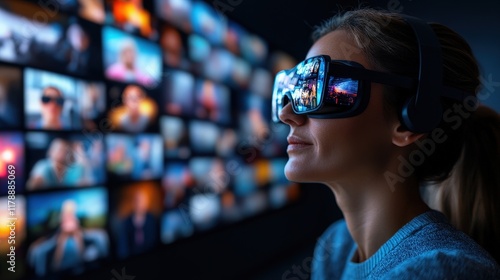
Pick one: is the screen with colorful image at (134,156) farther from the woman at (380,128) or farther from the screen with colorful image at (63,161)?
the woman at (380,128)

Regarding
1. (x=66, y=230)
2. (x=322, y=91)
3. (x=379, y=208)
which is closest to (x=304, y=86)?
(x=322, y=91)

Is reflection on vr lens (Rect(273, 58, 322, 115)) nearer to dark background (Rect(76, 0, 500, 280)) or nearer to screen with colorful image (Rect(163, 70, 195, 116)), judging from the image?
screen with colorful image (Rect(163, 70, 195, 116))

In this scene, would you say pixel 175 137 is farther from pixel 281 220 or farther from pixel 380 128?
pixel 281 220

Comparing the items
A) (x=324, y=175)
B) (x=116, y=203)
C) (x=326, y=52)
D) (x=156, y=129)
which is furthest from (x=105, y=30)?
(x=324, y=175)

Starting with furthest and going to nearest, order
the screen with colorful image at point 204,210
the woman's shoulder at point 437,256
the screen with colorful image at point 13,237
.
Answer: the screen with colorful image at point 204,210, the screen with colorful image at point 13,237, the woman's shoulder at point 437,256

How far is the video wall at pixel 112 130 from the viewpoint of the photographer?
1433 millimetres

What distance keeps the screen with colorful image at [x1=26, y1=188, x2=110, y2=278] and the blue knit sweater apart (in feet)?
3.32

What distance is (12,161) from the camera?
4.58ft

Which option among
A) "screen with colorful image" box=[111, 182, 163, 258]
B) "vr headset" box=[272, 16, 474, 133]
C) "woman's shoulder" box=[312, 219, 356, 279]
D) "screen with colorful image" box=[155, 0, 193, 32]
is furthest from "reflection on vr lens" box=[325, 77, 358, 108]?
"screen with colorful image" box=[155, 0, 193, 32]

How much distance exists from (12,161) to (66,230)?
358 mm

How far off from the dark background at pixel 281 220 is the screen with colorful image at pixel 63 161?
520 mm

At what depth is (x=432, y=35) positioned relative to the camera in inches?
35.9

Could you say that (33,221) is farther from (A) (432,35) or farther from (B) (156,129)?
(A) (432,35)

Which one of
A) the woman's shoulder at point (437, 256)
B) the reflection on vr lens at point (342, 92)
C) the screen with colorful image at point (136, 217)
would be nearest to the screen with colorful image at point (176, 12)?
the screen with colorful image at point (136, 217)
